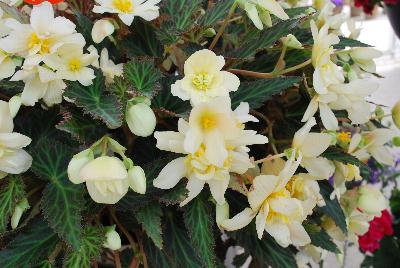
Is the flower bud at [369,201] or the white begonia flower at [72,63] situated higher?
the white begonia flower at [72,63]

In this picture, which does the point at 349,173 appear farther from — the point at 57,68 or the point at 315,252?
the point at 57,68

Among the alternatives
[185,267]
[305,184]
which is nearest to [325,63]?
Result: [305,184]

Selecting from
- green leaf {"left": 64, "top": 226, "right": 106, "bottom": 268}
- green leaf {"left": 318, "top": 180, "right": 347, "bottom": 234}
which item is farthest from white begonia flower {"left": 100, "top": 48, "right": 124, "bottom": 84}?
green leaf {"left": 318, "top": 180, "right": 347, "bottom": 234}

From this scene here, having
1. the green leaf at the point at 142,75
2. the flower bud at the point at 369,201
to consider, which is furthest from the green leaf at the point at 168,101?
the flower bud at the point at 369,201

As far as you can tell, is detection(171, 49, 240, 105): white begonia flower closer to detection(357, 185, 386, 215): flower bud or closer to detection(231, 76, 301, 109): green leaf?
detection(231, 76, 301, 109): green leaf

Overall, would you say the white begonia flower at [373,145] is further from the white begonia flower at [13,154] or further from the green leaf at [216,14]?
the white begonia flower at [13,154]

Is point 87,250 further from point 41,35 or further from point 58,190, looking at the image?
point 41,35

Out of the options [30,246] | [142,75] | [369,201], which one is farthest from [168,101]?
[369,201]
